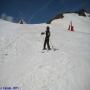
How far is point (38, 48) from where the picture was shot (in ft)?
53.3

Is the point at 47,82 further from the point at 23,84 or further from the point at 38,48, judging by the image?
the point at 38,48

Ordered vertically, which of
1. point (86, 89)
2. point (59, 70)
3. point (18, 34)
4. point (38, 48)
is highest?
point (18, 34)

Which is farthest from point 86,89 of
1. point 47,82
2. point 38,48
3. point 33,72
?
point 38,48

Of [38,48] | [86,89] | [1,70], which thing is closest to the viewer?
[86,89]

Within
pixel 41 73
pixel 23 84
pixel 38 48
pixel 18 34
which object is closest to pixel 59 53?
pixel 38 48

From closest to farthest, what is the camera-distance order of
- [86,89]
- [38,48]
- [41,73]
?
[86,89], [41,73], [38,48]

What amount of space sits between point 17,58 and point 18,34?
6514mm

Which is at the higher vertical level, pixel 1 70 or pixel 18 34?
pixel 18 34

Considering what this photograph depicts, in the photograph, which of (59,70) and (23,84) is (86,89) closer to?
(59,70)

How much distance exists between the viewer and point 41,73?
1114 centimetres

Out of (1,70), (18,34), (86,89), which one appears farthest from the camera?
(18,34)

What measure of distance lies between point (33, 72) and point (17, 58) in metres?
2.99

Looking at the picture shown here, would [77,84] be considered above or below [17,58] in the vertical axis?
below

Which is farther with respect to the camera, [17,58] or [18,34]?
[18,34]
